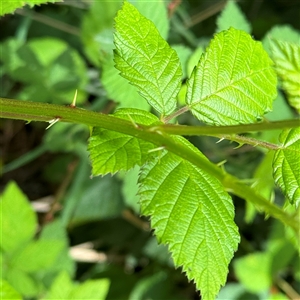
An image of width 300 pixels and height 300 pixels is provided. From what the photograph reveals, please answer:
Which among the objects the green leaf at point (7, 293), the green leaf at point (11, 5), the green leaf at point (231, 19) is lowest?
the green leaf at point (7, 293)

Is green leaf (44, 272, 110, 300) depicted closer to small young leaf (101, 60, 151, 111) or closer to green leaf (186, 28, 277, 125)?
small young leaf (101, 60, 151, 111)

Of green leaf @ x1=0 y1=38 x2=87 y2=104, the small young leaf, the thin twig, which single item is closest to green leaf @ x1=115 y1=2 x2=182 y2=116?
the small young leaf

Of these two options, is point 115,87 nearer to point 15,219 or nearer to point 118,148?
point 118,148

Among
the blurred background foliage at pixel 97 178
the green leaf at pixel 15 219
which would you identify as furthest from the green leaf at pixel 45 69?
the green leaf at pixel 15 219

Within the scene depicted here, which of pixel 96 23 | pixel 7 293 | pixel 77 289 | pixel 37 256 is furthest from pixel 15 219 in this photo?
pixel 96 23

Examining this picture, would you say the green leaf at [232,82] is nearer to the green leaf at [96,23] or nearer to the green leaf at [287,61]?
the green leaf at [287,61]
